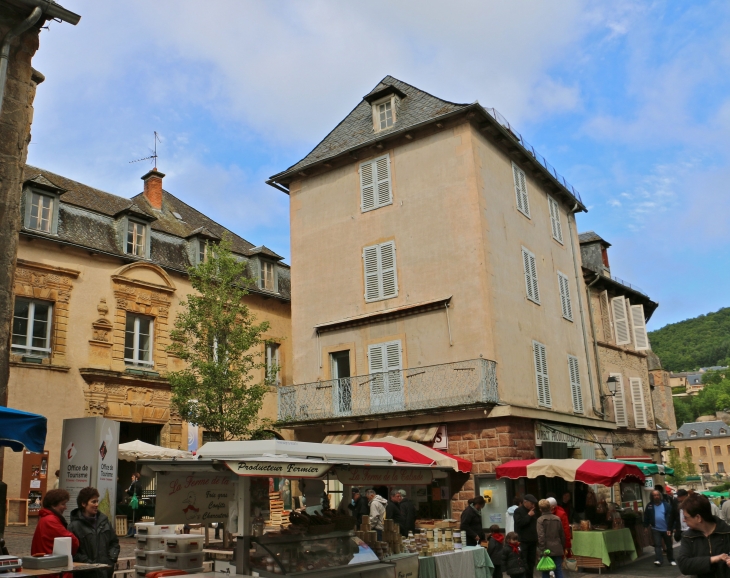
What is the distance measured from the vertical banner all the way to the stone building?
9.73 m

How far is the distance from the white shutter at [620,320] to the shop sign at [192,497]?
20.3 metres

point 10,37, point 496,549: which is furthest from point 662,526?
point 10,37

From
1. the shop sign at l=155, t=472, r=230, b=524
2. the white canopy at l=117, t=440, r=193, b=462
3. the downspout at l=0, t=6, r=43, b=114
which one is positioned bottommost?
the shop sign at l=155, t=472, r=230, b=524

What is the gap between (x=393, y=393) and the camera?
17.3m

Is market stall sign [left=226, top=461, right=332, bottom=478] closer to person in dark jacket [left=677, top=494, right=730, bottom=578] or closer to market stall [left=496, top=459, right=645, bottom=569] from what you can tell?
person in dark jacket [left=677, top=494, right=730, bottom=578]

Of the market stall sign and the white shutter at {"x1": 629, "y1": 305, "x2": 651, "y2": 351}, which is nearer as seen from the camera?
the market stall sign

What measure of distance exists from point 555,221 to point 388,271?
6.65 m

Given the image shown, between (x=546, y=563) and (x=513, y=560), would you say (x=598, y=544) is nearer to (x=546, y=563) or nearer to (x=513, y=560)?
(x=546, y=563)

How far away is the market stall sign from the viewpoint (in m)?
6.84

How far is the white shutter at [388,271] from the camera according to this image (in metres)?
18.3

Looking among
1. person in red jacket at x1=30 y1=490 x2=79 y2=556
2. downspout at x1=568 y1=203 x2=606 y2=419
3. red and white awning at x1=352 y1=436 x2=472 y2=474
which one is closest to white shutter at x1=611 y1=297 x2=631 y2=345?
downspout at x1=568 y1=203 x2=606 y2=419

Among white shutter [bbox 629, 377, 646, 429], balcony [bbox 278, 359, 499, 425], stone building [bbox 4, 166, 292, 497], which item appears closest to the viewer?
balcony [bbox 278, 359, 499, 425]

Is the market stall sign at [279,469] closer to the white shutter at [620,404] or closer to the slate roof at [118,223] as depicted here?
the slate roof at [118,223]

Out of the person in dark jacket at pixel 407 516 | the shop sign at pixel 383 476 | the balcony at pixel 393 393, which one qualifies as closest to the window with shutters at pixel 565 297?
the balcony at pixel 393 393
